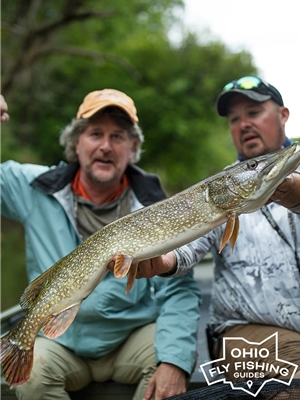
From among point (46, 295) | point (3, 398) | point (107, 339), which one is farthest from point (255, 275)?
point (3, 398)

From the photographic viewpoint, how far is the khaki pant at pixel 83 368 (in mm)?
2449

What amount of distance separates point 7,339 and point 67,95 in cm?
2102

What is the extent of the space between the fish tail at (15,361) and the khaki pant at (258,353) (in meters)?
1.05

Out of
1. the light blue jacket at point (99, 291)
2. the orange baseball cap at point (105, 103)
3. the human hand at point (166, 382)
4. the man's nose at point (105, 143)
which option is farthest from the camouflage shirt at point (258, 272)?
the orange baseball cap at point (105, 103)

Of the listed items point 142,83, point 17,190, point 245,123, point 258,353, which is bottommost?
point 258,353

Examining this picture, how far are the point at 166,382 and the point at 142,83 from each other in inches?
891

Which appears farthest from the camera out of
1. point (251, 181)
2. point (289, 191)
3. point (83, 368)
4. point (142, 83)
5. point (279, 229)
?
point (142, 83)

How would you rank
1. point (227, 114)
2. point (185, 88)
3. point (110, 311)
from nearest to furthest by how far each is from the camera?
1. point (110, 311)
2. point (227, 114)
3. point (185, 88)

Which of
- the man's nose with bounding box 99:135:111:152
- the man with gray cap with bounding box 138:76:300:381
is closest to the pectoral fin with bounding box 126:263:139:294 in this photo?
the man with gray cap with bounding box 138:76:300:381

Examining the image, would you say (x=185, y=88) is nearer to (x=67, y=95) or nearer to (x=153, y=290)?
(x=67, y=95)

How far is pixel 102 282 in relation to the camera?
273 cm

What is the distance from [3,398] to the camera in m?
2.72

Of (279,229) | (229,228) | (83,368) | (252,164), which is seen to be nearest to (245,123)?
(279,229)

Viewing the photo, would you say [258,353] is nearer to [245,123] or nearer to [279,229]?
[279,229]
